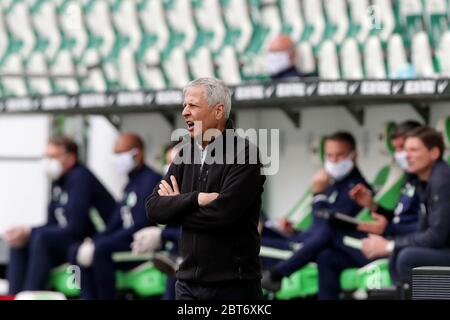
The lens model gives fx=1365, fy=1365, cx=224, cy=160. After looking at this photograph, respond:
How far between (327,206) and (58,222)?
2967 mm

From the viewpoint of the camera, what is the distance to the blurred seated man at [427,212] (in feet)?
31.2

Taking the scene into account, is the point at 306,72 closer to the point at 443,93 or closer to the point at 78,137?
the point at 443,93

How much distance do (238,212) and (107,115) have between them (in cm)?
696

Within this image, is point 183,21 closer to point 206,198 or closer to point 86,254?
point 86,254

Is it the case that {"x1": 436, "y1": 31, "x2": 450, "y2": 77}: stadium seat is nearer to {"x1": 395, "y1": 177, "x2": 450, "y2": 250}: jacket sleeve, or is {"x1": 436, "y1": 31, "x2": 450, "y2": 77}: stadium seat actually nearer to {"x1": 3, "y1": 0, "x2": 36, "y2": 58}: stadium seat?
{"x1": 395, "y1": 177, "x2": 450, "y2": 250}: jacket sleeve

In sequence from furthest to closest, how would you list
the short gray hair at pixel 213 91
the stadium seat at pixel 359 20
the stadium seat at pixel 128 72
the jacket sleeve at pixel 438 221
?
the stadium seat at pixel 128 72 → the stadium seat at pixel 359 20 → the jacket sleeve at pixel 438 221 → the short gray hair at pixel 213 91

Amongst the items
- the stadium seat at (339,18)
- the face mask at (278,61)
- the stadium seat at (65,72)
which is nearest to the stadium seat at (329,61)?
the stadium seat at (339,18)

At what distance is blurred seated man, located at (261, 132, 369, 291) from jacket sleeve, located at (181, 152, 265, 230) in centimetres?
393

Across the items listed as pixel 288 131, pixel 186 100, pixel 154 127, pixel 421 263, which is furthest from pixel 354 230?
pixel 186 100

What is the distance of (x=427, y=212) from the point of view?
974cm

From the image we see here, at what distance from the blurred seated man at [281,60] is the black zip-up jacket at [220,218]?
16.3 ft

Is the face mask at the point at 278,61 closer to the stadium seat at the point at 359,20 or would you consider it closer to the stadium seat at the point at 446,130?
the stadium seat at the point at 359,20

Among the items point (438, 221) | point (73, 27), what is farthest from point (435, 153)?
point (73, 27)

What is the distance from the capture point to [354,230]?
10.7 meters
